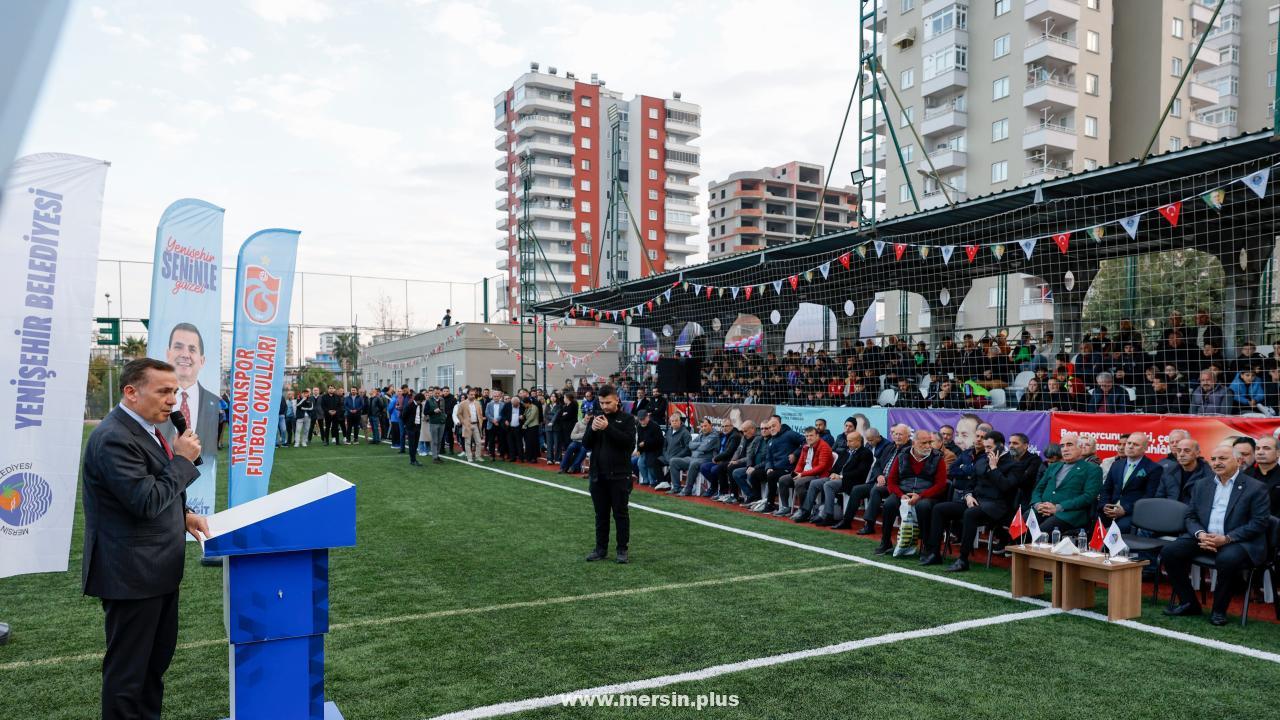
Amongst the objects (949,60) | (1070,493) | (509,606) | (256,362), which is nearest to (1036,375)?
(1070,493)

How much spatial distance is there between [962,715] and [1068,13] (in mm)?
37410

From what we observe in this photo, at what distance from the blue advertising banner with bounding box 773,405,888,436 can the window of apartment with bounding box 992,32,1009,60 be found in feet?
96.8

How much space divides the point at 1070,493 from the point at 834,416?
4.73 meters

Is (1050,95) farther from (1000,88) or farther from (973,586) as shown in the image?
(973,586)

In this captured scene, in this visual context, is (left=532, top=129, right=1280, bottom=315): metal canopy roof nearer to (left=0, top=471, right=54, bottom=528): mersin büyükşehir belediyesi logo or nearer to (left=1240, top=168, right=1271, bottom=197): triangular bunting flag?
(left=1240, top=168, right=1271, bottom=197): triangular bunting flag

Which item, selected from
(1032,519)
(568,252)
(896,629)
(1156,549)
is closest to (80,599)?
(896,629)

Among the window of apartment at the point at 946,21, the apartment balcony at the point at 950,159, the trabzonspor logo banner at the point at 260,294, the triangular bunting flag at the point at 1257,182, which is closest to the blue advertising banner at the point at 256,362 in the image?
the trabzonspor logo banner at the point at 260,294

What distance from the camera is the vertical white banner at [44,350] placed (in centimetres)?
545

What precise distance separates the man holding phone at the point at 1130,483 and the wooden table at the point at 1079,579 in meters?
0.82

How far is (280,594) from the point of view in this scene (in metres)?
3.42

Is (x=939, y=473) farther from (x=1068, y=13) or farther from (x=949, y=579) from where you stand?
(x=1068, y=13)

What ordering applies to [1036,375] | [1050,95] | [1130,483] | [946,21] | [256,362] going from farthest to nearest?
[946,21] < [1050,95] < [1036,375] < [256,362] < [1130,483]

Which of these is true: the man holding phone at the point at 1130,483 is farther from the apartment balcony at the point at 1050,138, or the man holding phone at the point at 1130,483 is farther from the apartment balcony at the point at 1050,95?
the apartment balcony at the point at 1050,95

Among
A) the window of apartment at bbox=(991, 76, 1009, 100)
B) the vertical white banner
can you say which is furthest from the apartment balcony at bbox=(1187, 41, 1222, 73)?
the vertical white banner
